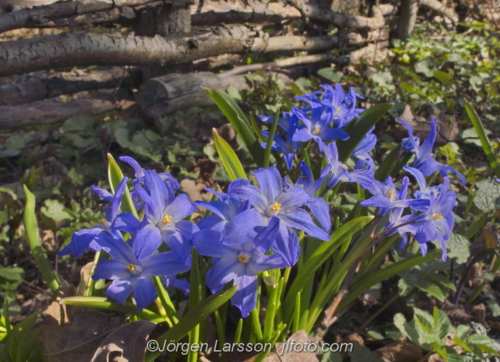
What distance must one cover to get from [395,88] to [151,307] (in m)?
2.76

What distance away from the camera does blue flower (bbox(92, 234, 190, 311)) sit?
0.95 metres

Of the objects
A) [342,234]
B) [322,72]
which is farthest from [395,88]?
[342,234]

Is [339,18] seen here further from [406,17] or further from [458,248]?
[458,248]

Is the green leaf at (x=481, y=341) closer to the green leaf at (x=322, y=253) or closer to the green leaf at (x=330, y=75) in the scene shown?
the green leaf at (x=322, y=253)

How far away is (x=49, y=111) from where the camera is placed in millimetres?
2666

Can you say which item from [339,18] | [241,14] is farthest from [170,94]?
[339,18]

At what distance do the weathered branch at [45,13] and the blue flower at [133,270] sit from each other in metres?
1.80

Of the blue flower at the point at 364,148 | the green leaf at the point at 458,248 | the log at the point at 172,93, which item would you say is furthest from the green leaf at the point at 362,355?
the log at the point at 172,93

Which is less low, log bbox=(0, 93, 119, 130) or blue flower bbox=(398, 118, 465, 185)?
blue flower bbox=(398, 118, 465, 185)

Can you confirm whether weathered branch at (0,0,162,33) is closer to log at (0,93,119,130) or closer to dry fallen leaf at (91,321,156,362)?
log at (0,93,119,130)

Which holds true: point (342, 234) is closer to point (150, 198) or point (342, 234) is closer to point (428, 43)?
point (150, 198)

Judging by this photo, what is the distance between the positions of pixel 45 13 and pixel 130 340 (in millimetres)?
1941

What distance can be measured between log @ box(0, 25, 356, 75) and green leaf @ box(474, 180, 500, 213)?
1966 millimetres

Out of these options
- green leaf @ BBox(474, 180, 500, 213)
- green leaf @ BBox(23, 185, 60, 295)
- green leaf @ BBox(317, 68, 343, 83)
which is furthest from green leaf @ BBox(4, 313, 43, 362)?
green leaf @ BBox(317, 68, 343, 83)
